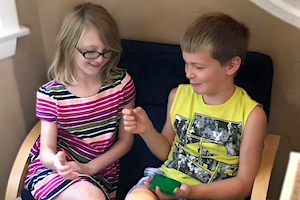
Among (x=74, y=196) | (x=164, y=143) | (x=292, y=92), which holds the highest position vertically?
(x=292, y=92)

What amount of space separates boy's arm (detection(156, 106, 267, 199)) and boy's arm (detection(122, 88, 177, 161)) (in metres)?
0.23

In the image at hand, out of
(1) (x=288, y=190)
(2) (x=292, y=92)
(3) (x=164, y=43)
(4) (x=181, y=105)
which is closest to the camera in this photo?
(1) (x=288, y=190)

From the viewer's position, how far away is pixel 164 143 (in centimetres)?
136

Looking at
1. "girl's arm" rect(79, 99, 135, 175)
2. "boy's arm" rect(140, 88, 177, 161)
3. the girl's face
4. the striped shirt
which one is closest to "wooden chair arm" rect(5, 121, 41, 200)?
the striped shirt

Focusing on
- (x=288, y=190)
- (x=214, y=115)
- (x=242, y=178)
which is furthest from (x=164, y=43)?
(x=288, y=190)

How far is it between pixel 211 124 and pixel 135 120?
11.0 inches

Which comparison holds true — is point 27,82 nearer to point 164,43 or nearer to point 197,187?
point 164,43

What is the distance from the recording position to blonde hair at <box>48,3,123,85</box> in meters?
1.30

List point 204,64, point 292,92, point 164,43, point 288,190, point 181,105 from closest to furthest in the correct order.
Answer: point 288,190 < point 204,64 < point 181,105 < point 292,92 < point 164,43

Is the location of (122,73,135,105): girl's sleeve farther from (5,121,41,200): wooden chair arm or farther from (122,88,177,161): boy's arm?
(5,121,41,200): wooden chair arm

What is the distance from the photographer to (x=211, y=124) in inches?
49.9

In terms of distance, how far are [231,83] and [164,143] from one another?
35cm

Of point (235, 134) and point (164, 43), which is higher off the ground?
point (164, 43)

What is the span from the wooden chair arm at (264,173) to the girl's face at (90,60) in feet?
2.33
